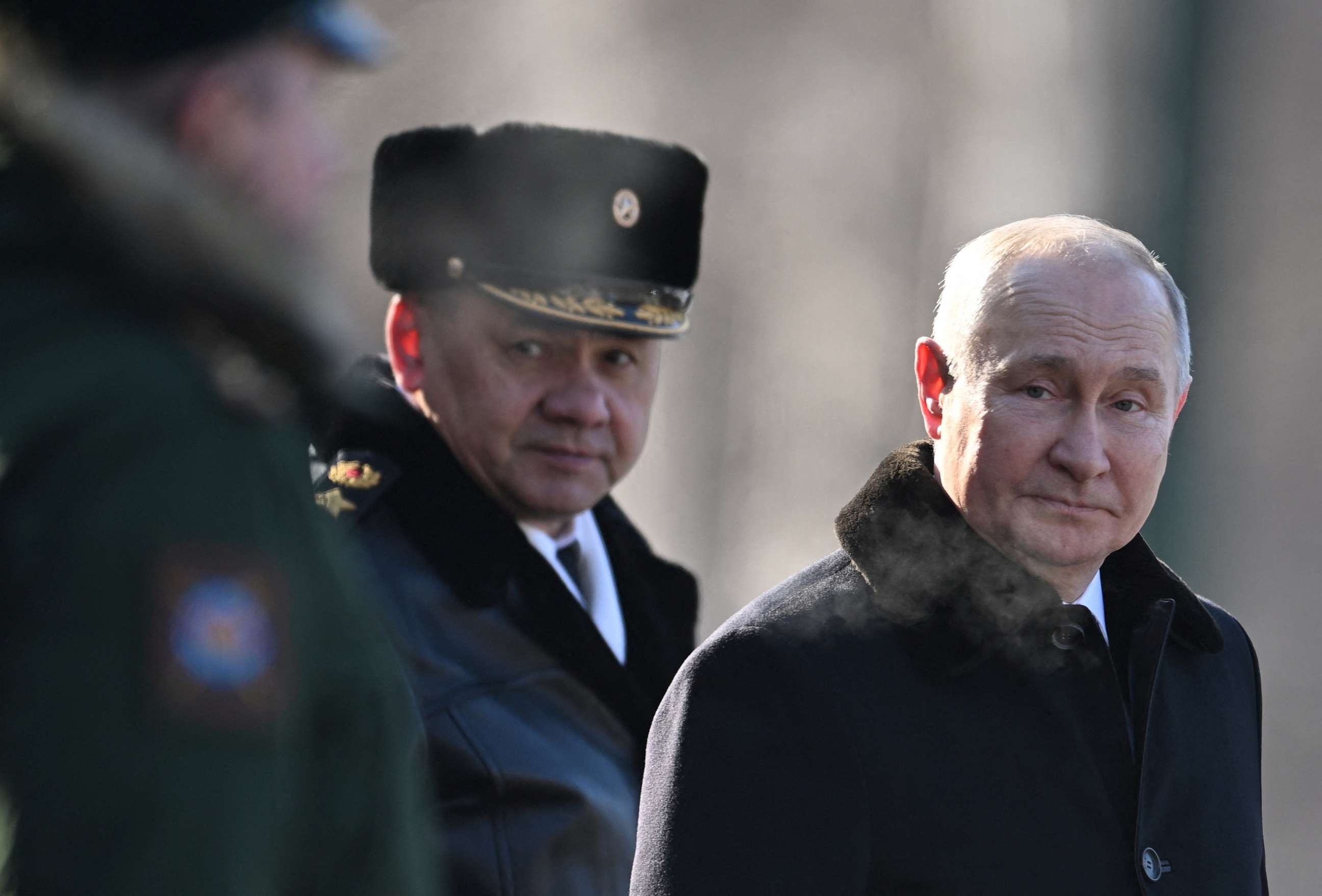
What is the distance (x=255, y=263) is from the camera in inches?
53.9

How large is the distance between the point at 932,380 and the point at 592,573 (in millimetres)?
943

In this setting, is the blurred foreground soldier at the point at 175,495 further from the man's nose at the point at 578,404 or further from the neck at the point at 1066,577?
the man's nose at the point at 578,404

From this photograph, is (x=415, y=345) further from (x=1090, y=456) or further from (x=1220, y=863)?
(x=1220, y=863)

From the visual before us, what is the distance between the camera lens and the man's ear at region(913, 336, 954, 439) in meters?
2.80

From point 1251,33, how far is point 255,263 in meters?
7.02

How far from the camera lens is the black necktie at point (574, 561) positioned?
343cm

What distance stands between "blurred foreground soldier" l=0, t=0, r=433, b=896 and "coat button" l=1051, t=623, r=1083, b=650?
4.66 ft

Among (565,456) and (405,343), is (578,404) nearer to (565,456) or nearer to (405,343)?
(565,456)

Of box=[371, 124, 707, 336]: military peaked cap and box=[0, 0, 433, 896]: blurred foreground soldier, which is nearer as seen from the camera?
box=[0, 0, 433, 896]: blurred foreground soldier

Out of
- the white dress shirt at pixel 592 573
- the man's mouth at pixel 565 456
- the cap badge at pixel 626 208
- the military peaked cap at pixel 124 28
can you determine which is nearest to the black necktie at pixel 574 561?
the white dress shirt at pixel 592 573

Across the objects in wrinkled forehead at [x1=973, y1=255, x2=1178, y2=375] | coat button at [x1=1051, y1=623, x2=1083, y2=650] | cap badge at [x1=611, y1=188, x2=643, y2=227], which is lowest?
coat button at [x1=1051, y1=623, x2=1083, y2=650]

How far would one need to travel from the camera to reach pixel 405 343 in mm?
3500

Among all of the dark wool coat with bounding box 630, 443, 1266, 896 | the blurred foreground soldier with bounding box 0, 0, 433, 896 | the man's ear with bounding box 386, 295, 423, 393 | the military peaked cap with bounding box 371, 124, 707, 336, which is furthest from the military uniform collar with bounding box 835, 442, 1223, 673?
the blurred foreground soldier with bounding box 0, 0, 433, 896

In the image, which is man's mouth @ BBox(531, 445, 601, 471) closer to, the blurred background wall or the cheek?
the cheek
